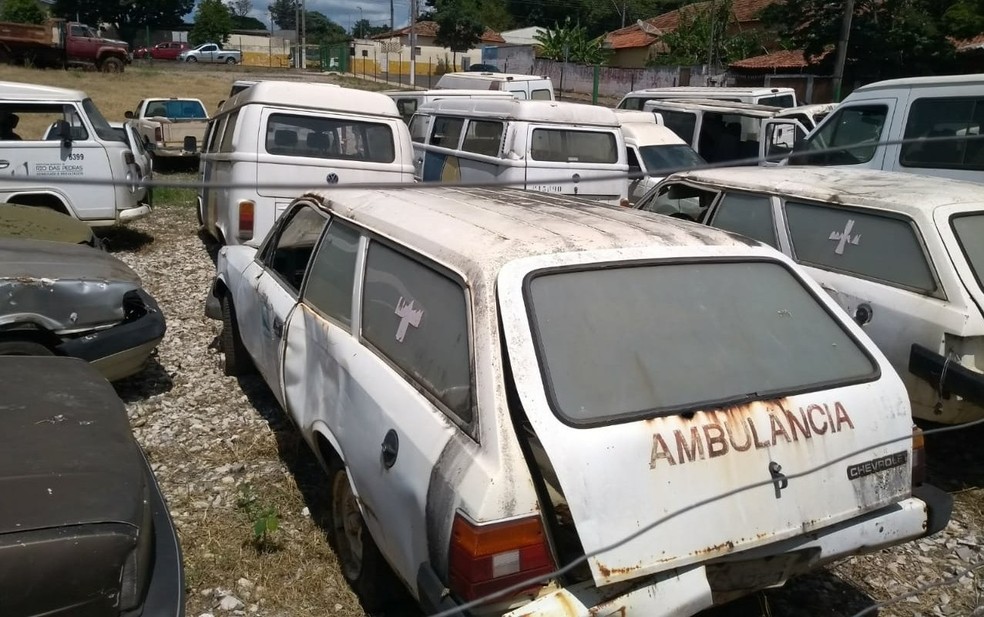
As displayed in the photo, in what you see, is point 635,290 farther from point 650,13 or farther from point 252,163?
point 650,13

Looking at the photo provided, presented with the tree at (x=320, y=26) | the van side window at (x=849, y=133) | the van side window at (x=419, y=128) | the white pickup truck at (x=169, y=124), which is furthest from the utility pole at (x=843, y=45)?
the tree at (x=320, y=26)

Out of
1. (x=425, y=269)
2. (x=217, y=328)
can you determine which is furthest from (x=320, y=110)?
(x=425, y=269)

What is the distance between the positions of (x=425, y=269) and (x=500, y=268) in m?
0.43

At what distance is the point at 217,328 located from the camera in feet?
23.2

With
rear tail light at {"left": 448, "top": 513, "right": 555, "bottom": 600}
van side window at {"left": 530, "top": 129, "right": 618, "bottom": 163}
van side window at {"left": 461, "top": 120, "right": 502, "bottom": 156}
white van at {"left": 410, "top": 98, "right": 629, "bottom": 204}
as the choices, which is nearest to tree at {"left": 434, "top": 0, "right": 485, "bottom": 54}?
van side window at {"left": 461, "top": 120, "right": 502, "bottom": 156}

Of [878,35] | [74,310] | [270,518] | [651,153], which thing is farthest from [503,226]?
[878,35]

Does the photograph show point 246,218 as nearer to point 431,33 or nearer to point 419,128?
point 419,128

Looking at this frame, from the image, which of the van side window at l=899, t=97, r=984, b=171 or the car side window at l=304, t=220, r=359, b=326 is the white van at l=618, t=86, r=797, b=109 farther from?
the car side window at l=304, t=220, r=359, b=326

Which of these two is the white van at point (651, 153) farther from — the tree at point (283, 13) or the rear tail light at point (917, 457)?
the tree at point (283, 13)

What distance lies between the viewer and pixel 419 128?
13.0 metres

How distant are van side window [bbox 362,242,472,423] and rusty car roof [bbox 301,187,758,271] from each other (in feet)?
0.33

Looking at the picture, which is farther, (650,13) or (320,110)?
(650,13)

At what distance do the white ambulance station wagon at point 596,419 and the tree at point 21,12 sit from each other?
55375 mm

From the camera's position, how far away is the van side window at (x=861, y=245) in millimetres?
4777
